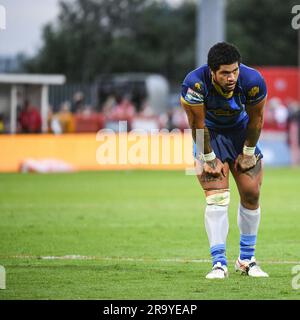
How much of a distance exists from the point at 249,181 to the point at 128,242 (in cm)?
354

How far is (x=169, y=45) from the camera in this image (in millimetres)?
73625

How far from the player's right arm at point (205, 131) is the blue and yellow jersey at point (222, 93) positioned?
38 millimetres

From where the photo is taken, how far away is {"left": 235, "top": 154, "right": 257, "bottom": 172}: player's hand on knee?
1035cm

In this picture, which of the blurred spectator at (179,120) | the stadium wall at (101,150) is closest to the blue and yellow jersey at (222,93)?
the stadium wall at (101,150)

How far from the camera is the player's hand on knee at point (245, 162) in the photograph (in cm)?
1035

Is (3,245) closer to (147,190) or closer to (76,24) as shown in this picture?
(147,190)

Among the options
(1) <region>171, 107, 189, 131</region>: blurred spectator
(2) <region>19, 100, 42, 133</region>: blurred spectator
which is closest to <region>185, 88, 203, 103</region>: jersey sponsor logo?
(2) <region>19, 100, 42, 133</region>: blurred spectator

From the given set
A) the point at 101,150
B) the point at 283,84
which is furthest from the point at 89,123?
the point at 283,84

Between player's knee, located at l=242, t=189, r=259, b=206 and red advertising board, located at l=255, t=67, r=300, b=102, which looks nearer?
player's knee, located at l=242, t=189, r=259, b=206

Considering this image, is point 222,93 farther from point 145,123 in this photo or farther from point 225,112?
point 145,123

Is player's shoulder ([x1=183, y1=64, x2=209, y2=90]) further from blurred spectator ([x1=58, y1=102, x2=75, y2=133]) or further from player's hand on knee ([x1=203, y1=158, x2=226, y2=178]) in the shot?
blurred spectator ([x1=58, y1=102, x2=75, y2=133])

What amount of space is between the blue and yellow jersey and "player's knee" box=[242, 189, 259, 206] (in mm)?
823

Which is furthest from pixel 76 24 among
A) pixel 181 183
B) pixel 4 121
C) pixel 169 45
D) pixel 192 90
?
pixel 192 90

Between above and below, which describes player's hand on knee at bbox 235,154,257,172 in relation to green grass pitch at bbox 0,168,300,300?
above
